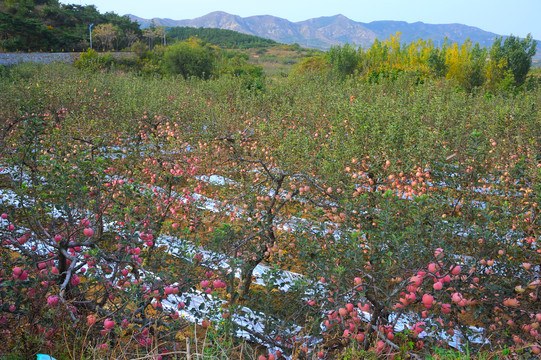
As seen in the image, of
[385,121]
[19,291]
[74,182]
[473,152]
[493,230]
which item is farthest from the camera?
[385,121]

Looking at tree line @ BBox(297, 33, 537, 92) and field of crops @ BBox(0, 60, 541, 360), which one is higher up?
tree line @ BBox(297, 33, 537, 92)

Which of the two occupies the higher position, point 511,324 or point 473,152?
point 473,152

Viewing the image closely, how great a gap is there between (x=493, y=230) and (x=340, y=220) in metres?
1.11

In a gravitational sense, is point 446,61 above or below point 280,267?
above

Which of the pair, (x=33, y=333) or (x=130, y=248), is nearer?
(x=33, y=333)

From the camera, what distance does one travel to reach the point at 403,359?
2.39 metres

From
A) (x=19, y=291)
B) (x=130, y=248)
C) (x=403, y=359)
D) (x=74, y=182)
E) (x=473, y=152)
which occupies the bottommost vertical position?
(x=403, y=359)

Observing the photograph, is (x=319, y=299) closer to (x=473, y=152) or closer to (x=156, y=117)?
(x=473, y=152)

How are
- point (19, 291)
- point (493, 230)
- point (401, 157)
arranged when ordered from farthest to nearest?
point (401, 157) → point (493, 230) → point (19, 291)

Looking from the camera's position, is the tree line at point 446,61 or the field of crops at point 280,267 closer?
the field of crops at point 280,267

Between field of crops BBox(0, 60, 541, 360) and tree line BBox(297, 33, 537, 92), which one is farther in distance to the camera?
tree line BBox(297, 33, 537, 92)

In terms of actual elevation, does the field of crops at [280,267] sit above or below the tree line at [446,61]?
below

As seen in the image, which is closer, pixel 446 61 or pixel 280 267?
pixel 280 267

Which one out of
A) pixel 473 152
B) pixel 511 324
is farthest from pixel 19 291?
pixel 473 152
